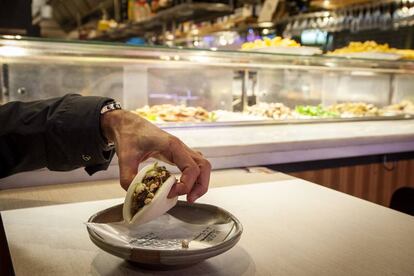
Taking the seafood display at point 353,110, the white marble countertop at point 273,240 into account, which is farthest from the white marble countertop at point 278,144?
the seafood display at point 353,110

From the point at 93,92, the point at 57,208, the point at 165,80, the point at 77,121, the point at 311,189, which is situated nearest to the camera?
the point at 77,121

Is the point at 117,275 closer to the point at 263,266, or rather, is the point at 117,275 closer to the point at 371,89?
the point at 263,266

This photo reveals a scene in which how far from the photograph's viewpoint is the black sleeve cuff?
1.05m

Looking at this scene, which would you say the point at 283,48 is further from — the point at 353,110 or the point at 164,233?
the point at 164,233

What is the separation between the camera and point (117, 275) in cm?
82

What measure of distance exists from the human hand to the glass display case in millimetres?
916

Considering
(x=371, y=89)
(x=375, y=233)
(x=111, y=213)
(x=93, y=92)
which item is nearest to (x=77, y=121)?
(x=111, y=213)

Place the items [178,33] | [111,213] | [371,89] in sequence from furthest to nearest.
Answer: [178,33] → [371,89] → [111,213]

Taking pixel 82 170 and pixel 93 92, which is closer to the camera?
pixel 82 170

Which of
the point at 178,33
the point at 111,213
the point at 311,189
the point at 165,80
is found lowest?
the point at 311,189

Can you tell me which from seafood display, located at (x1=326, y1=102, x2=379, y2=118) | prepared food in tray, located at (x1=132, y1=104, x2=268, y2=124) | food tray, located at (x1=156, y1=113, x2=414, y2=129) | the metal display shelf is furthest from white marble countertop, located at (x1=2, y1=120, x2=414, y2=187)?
the metal display shelf

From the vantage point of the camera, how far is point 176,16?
4523mm

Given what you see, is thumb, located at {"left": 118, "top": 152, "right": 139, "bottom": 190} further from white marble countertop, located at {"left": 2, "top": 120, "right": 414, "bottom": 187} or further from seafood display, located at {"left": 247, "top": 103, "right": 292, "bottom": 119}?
seafood display, located at {"left": 247, "top": 103, "right": 292, "bottom": 119}

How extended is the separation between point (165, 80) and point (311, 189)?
142cm
